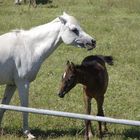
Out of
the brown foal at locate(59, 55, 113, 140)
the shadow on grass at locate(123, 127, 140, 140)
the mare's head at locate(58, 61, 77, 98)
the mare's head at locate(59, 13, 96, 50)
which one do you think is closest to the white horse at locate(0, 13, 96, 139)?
the mare's head at locate(59, 13, 96, 50)

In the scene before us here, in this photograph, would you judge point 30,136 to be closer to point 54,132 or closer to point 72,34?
point 54,132

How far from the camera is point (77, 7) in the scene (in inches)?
944

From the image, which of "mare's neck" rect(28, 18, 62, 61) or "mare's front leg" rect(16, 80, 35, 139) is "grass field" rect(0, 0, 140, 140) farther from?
"mare's neck" rect(28, 18, 62, 61)

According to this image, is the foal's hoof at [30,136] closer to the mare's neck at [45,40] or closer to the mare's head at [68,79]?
the mare's head at [68,79]

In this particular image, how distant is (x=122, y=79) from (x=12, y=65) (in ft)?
15.4

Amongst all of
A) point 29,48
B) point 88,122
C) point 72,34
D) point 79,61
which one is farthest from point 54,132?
point 79,61

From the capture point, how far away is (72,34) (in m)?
8.22

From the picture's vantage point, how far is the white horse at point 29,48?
8102 millimetres

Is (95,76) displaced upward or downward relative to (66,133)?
upward

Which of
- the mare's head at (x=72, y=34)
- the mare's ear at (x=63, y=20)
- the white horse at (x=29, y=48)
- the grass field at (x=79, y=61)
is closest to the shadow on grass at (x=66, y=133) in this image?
the grass field at (x=79, y=61)

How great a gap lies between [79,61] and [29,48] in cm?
584

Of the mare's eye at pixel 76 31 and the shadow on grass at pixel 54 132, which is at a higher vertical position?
the mare's eye at pixel 76 31

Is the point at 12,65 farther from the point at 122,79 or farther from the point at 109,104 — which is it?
the point at 122,79

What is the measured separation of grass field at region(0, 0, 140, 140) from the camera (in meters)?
8.88
